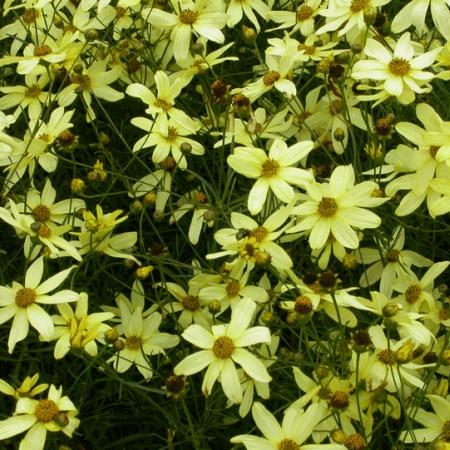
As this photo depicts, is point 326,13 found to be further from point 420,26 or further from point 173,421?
point 173,421

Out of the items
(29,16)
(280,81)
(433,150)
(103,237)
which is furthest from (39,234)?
(29,16)

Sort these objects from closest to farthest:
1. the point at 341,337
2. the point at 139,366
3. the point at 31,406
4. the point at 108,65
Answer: the point at 31,406 < the point at 341,337 < the point at 139,366 < the point at 108,65

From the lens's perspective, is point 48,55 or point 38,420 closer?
point 38,420

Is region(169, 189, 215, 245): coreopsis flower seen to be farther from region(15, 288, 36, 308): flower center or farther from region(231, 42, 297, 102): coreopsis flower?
region(15, 288, 36, 308): flower center

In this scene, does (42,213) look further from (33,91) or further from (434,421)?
(434,421)

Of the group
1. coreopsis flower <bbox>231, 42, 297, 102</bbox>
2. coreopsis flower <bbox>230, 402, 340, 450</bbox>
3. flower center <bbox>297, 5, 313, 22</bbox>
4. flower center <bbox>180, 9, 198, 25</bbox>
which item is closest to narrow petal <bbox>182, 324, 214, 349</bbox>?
coreopsis flower <bbox>230, 402, 340, 450</bbox>

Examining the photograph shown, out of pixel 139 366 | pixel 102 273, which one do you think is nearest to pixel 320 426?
pixel 139 366
